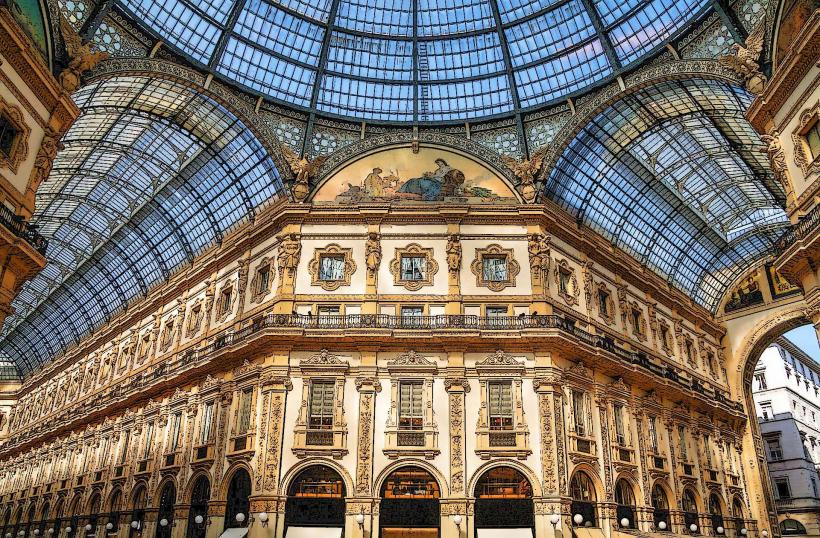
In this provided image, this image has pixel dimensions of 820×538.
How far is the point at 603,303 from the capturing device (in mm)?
43500

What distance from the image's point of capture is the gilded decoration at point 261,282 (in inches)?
1538

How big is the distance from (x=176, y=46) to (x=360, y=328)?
19.6m

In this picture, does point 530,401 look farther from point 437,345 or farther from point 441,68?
point 441,68

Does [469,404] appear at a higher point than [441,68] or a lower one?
lower

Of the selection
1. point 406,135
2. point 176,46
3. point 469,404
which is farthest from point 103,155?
point 469,404

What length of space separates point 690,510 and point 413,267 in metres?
24.9

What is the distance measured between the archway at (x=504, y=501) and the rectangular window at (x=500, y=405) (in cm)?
221

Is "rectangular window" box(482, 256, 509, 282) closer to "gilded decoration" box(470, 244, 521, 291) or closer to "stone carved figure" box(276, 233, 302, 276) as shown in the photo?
"gilded decoration" box(470, 244, 521, 291)

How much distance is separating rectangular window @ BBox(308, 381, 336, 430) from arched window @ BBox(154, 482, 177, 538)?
11554mm

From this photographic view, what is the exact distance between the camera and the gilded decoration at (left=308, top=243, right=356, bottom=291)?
37594mm

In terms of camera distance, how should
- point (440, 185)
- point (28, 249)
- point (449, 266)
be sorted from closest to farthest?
point (28, 249) < point (449, 266) < point (440, 185)

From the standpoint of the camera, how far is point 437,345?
35250 mm

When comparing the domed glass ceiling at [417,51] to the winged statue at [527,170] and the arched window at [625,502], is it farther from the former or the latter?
the arched window at [625,502]

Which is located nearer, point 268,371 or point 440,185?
point 268,371
